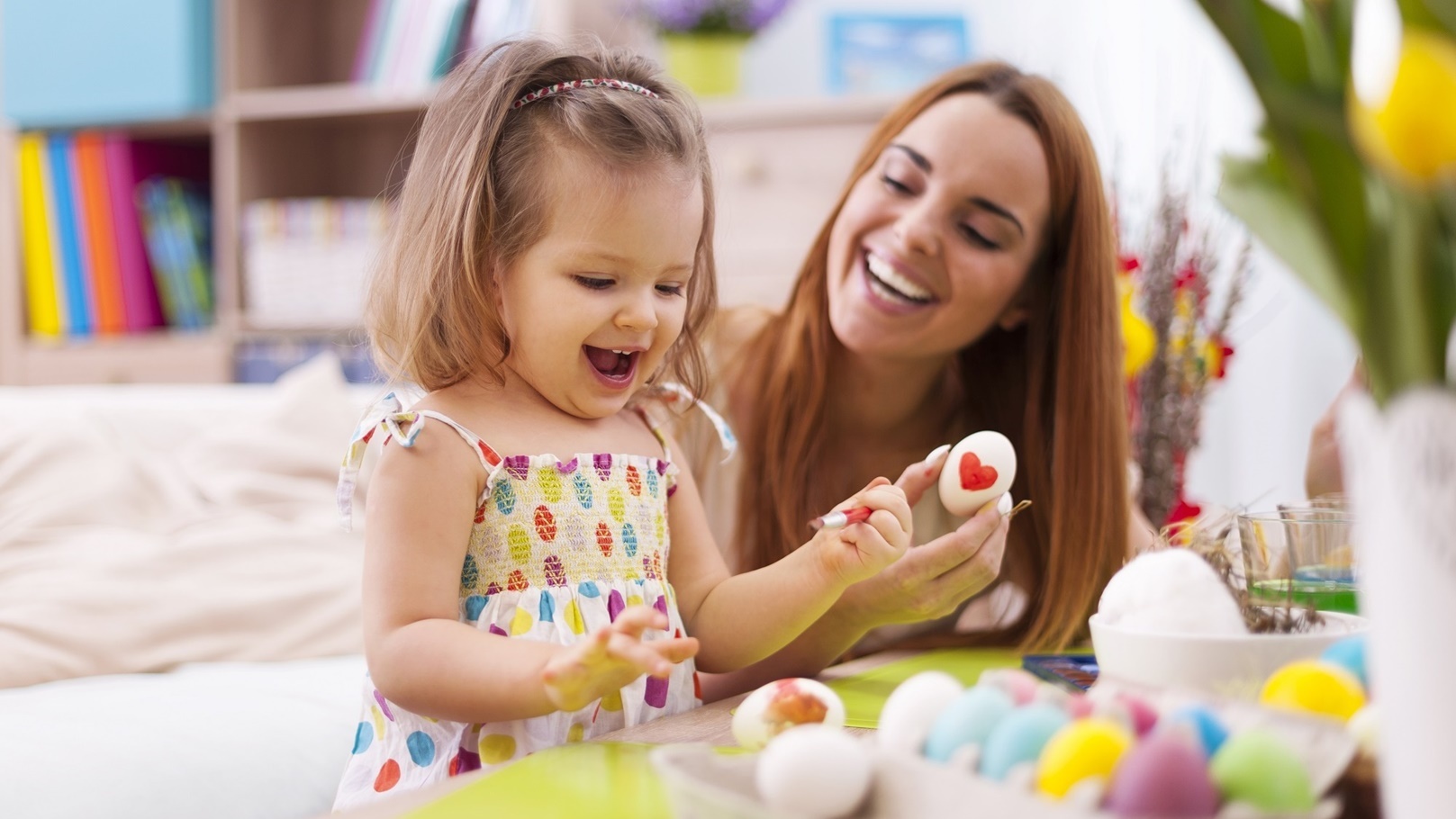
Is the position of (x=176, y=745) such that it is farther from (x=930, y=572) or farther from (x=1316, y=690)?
(x=1316, y=690)

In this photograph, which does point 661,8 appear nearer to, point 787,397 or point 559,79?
Result: point 787,397

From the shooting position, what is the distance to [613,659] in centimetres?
66

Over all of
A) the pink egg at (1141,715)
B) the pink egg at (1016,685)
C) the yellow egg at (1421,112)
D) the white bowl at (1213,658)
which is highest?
the yellow egg at (1421,112)

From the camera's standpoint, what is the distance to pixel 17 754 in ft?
3.68

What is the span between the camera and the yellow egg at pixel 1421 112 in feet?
1.23

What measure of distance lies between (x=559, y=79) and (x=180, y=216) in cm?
218

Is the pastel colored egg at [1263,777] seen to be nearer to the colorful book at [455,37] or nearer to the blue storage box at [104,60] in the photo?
the colorful book at [455,37]

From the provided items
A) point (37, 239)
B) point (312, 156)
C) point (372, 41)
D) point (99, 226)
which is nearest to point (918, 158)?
point (372, 41)

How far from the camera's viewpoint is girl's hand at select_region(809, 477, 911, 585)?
2.93 ft

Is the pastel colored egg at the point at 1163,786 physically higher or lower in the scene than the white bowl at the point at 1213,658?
higher

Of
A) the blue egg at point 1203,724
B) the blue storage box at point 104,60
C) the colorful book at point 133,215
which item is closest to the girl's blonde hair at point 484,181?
the blue egg at point 1203,724

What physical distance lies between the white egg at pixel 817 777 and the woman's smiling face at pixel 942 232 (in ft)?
3.03

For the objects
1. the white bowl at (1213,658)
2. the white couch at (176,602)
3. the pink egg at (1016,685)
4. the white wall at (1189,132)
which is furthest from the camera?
the white wall at (1189,132)

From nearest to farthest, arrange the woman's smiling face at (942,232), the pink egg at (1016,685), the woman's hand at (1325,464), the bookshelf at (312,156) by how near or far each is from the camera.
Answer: the pink egg at (1016,685)
the woman's hand at (1325,464)
the woman's smiling face at (942,232)
the bookshelf at (312,156)
